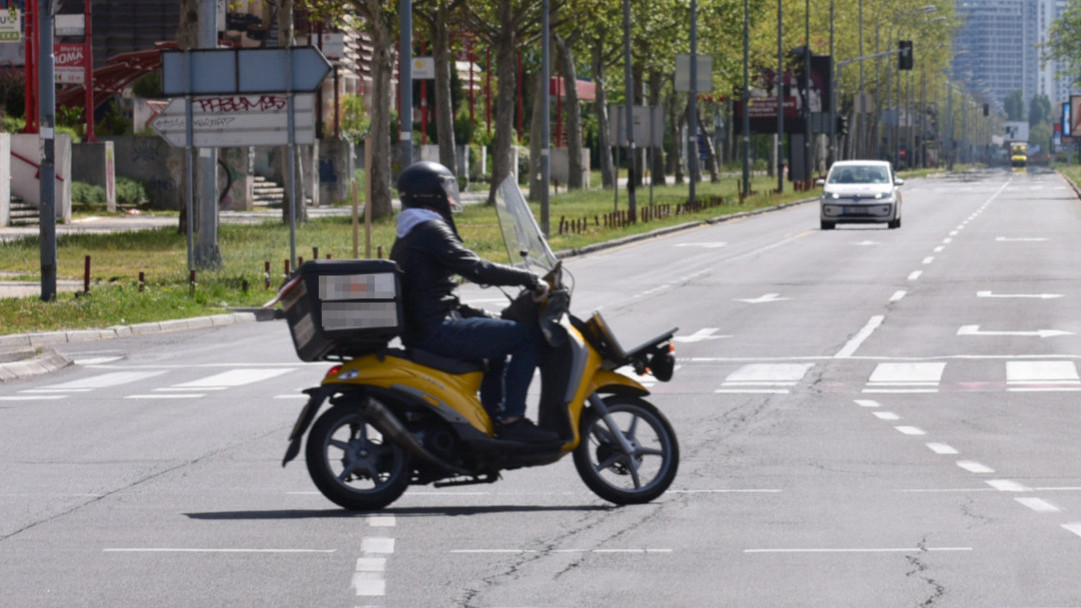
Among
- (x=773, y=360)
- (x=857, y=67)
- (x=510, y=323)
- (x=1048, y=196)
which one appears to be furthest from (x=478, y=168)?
(x=510, y=323)

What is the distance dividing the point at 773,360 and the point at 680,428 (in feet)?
16.7

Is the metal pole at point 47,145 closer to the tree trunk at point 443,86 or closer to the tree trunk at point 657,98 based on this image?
the tree trunk at point 443,86

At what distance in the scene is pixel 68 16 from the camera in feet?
199

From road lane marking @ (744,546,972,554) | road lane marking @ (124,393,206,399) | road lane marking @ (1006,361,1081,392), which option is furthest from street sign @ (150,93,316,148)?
road lane marking @ (744,546,972,554)

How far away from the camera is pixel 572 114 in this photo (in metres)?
73.6

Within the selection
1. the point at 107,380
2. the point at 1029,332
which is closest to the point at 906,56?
the point at 1029,332

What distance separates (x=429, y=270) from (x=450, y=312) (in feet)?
0.76

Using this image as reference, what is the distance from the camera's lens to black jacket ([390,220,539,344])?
31.4 ft

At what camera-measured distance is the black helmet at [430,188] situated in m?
9.73

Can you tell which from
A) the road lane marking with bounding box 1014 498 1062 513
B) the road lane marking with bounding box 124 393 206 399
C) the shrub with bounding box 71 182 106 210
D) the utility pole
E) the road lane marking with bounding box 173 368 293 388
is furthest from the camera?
the shrub with bounding box 71 182 106 210

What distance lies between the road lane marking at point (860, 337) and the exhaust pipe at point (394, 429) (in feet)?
30.8

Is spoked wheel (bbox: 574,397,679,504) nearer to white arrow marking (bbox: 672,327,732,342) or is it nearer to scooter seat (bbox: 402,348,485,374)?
scooter seat (bbox: 402,348,485,374)

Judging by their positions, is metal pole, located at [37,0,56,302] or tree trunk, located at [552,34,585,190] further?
tree trunk, located at [552,34,585,190]

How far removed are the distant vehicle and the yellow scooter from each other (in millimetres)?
39150
